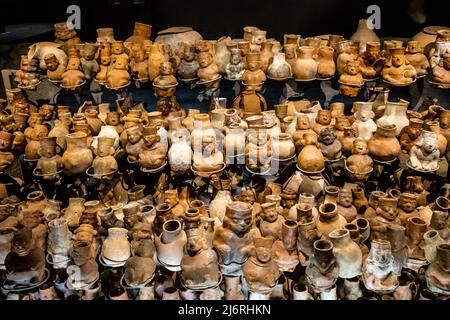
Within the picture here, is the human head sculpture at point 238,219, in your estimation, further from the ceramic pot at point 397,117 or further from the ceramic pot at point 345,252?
the ceramic pot at point 397,117

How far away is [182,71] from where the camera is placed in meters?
4.04

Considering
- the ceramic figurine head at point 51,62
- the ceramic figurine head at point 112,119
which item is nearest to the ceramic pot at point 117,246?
the ceramic figurine head at point 112,119

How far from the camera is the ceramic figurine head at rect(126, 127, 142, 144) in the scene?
354 centimetres

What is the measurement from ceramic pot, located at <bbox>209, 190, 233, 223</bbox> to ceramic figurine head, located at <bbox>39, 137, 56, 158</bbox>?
1.31 metres

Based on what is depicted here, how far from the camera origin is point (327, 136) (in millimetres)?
3488

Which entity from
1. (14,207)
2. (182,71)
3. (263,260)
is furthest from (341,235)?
(14,207)

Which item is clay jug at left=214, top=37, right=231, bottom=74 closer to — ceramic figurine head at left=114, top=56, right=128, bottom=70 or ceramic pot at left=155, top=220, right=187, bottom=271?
ceramic figurine head at left=114, top=56, right=128, bottom=70

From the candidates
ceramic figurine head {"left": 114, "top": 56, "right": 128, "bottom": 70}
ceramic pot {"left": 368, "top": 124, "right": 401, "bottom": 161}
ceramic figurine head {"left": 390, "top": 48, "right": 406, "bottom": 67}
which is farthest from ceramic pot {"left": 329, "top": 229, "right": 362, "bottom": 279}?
ceramic figurine head {"left": 114, "top": 56, "right": 128, "bottom": 70}

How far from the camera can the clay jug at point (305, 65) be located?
394cm

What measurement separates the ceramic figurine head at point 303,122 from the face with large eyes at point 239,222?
3.21 feet

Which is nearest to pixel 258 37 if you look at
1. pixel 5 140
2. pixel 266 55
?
pixel 266 55

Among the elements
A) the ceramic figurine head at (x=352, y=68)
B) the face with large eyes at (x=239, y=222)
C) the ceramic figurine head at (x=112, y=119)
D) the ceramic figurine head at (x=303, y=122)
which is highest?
the ceramic figurine head at (x=352, y=68)

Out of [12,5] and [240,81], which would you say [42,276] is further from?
[12,5]

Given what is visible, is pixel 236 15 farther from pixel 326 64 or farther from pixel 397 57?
pixel 397 57
